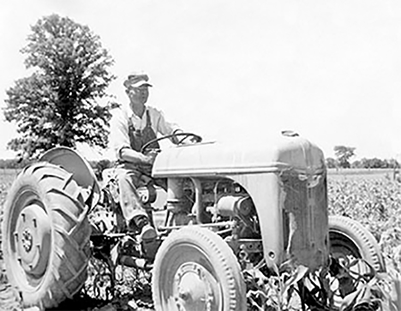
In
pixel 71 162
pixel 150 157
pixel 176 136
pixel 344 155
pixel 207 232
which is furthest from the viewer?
pixel 344 155

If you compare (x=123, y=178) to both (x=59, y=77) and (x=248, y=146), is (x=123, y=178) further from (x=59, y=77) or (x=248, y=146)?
(x=59, y=77)

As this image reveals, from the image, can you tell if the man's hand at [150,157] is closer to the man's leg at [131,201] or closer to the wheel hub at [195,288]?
the man's leg at [131,201]

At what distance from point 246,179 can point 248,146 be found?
27 centimetres

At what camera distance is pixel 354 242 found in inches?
203

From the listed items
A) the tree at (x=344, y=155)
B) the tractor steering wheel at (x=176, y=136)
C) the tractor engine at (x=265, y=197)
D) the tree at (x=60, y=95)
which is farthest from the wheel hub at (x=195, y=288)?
the tree at (x=344, y=155)

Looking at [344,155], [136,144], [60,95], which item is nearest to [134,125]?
[136,144]

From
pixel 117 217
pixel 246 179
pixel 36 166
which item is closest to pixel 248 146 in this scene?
pixel 246 179

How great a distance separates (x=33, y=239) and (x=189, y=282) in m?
1.88

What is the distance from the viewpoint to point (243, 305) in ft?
13.4

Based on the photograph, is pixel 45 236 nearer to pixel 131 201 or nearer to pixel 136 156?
pixel 131 201

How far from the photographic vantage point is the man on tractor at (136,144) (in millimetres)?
5426

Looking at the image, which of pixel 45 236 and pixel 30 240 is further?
pixel 30 240

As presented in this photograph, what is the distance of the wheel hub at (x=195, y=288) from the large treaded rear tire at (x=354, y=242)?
5.02 feet

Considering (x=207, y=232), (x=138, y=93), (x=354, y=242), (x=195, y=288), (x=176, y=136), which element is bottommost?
(x=195, y=288)
